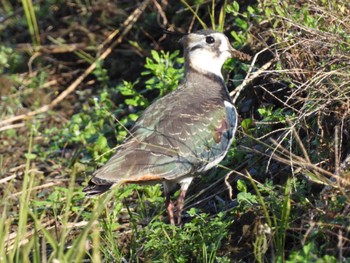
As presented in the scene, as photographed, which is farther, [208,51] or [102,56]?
[102,56]

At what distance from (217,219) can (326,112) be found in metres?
0.94

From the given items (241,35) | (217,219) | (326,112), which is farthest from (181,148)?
(241,35)

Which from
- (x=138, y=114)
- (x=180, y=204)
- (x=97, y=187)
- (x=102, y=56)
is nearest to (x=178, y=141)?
(x=180, y=204)

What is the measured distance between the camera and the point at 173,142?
5293 mm

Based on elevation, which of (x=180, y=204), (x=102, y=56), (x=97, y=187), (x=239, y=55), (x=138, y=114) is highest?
(x=239, y=55)

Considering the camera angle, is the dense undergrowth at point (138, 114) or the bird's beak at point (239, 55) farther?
the bird's beak at point (239, 55)

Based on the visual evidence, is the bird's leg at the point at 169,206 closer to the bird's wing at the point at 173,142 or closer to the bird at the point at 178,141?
Answer: the bird at the point at 178,141

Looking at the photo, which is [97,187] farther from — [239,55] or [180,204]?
[239,55]

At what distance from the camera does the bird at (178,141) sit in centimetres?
509

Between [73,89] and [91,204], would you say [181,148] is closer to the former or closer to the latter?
[91,204]

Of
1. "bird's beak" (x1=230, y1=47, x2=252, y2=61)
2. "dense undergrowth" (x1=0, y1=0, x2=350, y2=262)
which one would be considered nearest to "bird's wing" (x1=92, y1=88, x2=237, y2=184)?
"dense undergrowth" (x1=0, y1=0, x2=350, y2=262)

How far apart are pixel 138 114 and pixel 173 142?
5.43ft

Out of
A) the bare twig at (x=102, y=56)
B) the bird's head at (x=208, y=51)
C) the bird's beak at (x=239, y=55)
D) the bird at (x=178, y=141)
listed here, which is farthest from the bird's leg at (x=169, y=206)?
the bare twig at (x=102, y=56)

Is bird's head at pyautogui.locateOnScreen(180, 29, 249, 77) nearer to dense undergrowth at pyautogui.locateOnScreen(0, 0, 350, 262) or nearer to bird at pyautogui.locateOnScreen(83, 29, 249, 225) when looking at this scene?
bird at pyautogui.locateOnScreen(83, 29, 249, 225)
